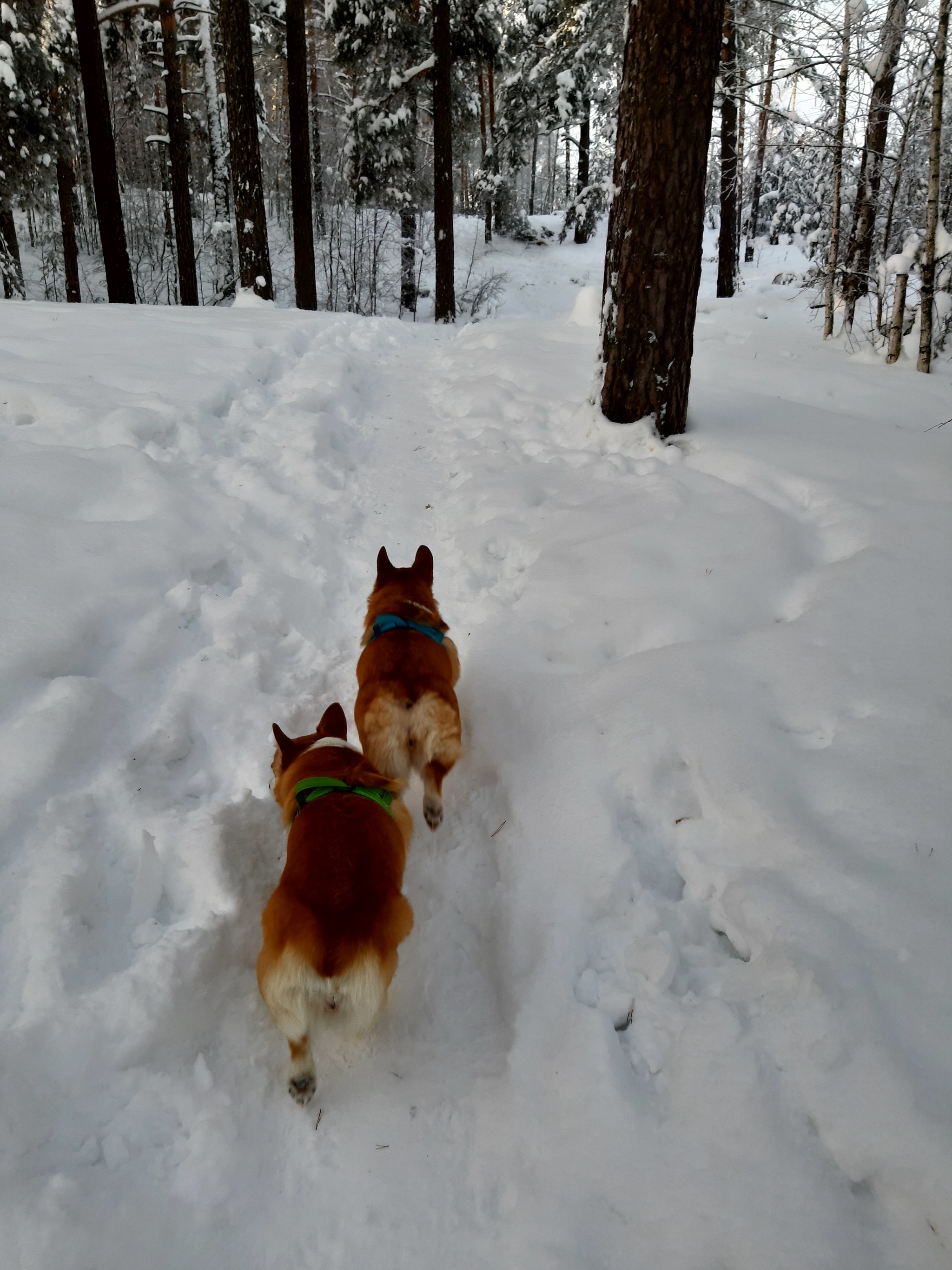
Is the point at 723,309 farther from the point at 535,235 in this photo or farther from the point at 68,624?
the point at 535,235

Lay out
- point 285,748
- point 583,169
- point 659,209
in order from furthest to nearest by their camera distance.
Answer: point 583,169 < point 659,209 < point 285,748

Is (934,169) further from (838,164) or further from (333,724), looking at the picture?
(333,724)

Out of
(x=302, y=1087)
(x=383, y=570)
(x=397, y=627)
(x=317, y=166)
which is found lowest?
(x=302, y=1087)

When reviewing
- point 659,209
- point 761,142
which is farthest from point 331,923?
point 761,142

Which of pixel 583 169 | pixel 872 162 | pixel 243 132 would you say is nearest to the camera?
pixel 872 162

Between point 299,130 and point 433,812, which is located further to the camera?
point 299,130

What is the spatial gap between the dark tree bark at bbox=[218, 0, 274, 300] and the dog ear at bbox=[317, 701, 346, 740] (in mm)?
10428

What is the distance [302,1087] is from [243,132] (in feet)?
40.6

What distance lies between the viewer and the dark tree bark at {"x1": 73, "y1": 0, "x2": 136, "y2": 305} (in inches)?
363

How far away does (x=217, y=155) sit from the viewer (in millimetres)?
15320

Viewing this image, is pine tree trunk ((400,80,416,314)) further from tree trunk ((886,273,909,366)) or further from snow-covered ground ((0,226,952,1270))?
snow-covered ground ((0,226,952,1270))

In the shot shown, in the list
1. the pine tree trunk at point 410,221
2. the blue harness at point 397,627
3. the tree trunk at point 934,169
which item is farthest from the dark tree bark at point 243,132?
the blue harness at point 397,627

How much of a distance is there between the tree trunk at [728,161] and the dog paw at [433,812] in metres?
10.3

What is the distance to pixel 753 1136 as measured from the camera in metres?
1.58
